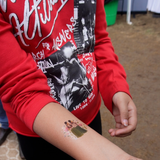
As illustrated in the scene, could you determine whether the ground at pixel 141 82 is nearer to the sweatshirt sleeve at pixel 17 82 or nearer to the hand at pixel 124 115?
the hand at pixel 124 115

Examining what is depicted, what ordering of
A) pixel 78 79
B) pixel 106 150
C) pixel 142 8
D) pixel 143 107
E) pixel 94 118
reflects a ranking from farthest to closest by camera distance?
1. pixel 142 8
2. pixel 143 107
3. pixel 94 118
4. pixel 78 79
5. pixel 106 150

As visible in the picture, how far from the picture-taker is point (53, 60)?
1.77 feet

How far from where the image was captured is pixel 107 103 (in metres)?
0.66

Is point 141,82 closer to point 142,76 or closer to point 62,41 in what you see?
point 142,76

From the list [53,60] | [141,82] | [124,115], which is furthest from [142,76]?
[53,60]

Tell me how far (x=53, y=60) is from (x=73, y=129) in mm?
234

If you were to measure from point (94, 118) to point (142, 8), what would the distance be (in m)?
3.45

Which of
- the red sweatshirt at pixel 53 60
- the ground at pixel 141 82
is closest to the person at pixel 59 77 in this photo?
the red sweatshirt at pixel 53 60

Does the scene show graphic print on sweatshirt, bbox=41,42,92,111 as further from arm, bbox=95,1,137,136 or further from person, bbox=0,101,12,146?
person, bbox=0,101,12,146

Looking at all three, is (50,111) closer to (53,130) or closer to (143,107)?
(53,130)

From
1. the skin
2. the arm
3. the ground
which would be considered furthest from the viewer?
the ground

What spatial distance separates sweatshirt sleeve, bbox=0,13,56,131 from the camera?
419 mm

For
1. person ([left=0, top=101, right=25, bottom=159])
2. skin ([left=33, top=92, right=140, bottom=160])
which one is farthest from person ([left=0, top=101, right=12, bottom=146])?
skin ([left=33, top=92, right=140, bottom=160])

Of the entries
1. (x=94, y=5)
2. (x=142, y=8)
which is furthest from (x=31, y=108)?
→ (x=142, y=8)
